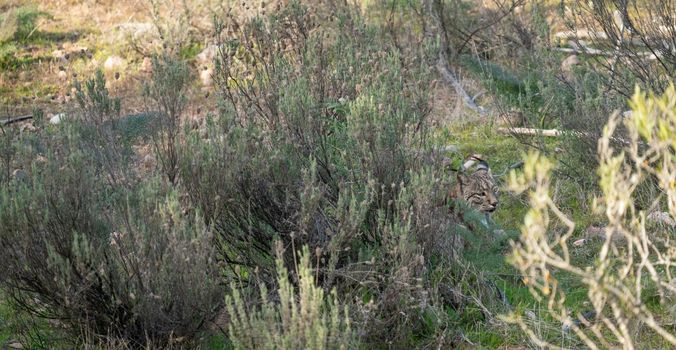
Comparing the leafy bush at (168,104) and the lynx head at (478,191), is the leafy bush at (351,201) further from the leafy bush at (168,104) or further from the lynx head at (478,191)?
the lynx head at (478,191)

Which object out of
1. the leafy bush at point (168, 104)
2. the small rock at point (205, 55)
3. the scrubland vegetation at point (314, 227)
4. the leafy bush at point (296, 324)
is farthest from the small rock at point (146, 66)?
the leafy bush at point (296, 324)

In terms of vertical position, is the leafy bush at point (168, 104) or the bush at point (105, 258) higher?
the leafy bush at point (168, 104)

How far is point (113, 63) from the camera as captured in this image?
964cm

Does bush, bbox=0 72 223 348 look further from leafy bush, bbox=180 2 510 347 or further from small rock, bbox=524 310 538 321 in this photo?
small rock, bbox=524 310 538 321

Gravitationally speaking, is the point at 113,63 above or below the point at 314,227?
below

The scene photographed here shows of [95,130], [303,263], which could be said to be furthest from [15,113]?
[303,263]

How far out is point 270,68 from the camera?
17.6 ft

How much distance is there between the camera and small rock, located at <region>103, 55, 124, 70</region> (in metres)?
9.60

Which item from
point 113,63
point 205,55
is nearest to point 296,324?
point 205,55

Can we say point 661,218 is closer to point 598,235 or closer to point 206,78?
point 598,235

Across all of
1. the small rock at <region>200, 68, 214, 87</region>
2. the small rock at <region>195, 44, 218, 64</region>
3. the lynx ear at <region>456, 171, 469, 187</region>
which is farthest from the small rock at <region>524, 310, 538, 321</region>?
the small rock at <region>195, 44, 218, 64</region>

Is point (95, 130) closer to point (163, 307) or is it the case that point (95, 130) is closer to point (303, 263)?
point (163, 307)

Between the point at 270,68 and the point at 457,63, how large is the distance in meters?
3.69

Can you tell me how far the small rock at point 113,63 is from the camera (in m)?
9.60
